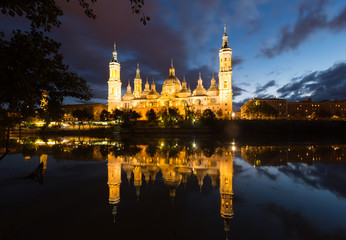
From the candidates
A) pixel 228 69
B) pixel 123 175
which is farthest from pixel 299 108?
pixel 123 175

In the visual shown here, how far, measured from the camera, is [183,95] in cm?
10025

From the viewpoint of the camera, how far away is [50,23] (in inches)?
254

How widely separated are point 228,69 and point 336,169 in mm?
84816

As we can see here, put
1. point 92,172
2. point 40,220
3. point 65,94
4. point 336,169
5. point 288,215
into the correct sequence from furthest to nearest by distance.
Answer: point 336,169 < point 92,172 < point 65,94 < point 288,215 < point 40,220

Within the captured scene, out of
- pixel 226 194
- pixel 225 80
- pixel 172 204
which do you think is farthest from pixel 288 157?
pixel 225 80

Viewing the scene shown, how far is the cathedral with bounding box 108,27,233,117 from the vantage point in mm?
94062

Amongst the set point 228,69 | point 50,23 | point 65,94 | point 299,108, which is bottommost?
point 65,94

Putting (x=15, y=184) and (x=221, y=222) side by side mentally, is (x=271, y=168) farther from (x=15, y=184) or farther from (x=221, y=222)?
(x=15, y=184)

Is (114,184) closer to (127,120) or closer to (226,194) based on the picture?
(226,194)

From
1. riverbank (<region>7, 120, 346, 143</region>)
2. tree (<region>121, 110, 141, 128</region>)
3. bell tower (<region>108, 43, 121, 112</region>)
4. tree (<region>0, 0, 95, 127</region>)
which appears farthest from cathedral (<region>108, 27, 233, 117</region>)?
tree (<region>0, 0, 95, 127</region>)

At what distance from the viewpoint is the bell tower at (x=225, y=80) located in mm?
93062

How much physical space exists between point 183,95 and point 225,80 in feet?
63.0

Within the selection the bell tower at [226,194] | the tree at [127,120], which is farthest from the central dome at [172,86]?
the bell tower at [226,194]

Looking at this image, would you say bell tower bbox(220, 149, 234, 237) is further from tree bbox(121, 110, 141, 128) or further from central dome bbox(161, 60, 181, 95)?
central dome bbox(161, 60, 181, 95)
